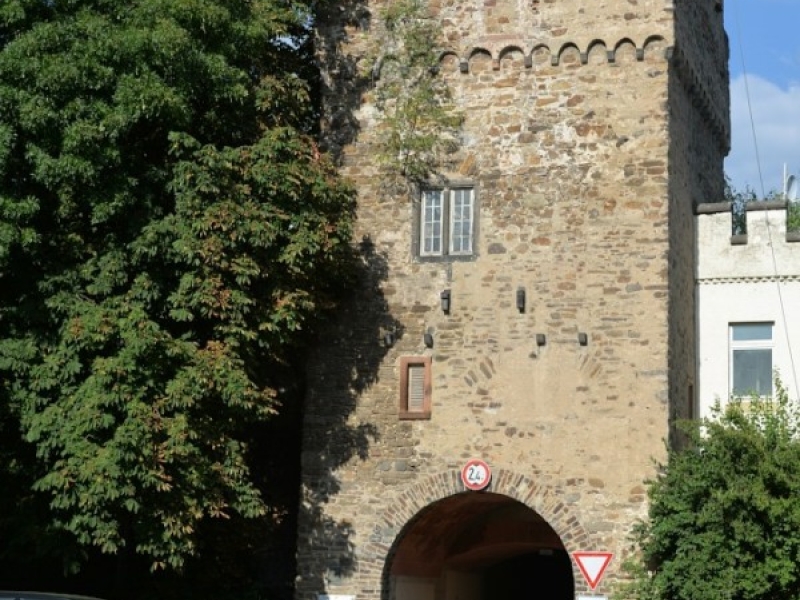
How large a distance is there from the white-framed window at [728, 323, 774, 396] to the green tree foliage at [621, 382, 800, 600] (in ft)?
8.36

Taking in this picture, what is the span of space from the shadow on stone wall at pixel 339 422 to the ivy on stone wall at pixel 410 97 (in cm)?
138

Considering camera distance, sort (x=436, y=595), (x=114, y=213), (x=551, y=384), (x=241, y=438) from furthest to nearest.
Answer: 1. (x=436, y=595)
2. (x=241, y=438)
3. (x=551, y=384)
4. (x=114, y=213)

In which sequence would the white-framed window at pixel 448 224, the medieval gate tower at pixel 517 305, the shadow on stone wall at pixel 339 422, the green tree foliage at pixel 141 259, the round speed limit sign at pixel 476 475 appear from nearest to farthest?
the green tree foliage at pixel 141 259
the medieval gate tower at pixel 517 305
the round speed limit sign at pixel 476 475
the shadow on stone wall at pixel 339 422
the white-framed window at pixel 448 224

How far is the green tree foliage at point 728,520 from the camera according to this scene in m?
18.3

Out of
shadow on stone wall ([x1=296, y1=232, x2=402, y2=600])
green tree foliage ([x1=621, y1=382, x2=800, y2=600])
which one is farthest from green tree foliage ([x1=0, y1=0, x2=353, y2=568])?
green tree foliage ([x1=621, y1=382, x2=800, y2=600])

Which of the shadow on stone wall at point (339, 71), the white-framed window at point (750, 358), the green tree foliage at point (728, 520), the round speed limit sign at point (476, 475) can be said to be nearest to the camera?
the green tree foliage at point (728, 520)

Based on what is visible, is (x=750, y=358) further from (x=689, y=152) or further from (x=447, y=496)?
(x=447, y=496)

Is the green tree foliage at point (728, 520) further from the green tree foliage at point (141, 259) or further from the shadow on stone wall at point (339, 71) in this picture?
the shadow on stone wall at point (339, 71)

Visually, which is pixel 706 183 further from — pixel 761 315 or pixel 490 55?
pixel 490 55

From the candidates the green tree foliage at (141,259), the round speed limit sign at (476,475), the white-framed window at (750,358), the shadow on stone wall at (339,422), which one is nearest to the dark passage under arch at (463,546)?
the round speed limit sign at (476,475)

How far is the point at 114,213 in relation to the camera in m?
18.5

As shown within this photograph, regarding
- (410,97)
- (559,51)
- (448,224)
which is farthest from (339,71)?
(559,51)

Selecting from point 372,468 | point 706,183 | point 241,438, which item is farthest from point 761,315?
point 241,438

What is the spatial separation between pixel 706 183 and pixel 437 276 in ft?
18.0
